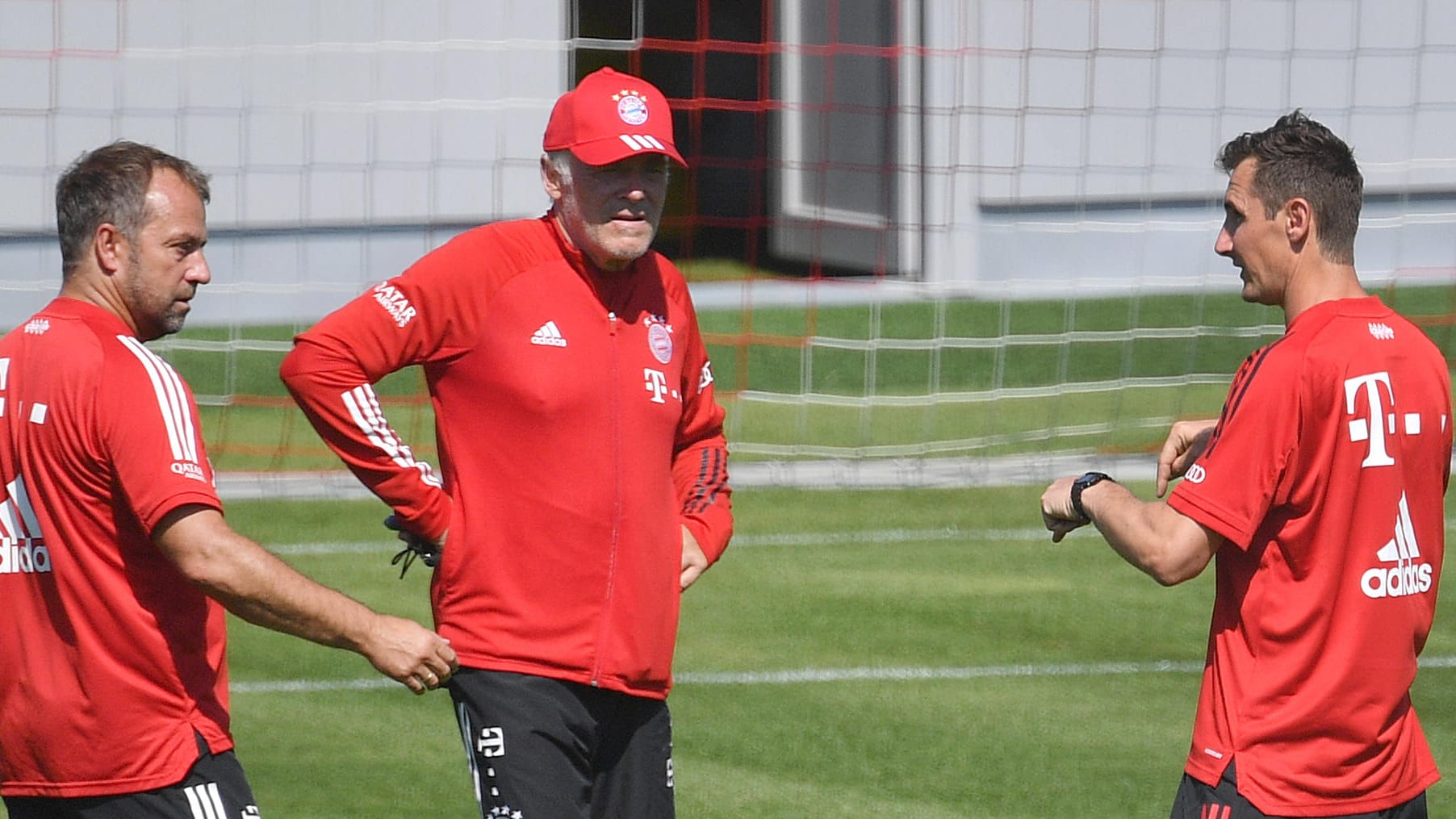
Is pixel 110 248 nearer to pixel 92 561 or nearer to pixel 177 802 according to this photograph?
pixel 92 561

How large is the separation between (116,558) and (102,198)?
2.38 ft

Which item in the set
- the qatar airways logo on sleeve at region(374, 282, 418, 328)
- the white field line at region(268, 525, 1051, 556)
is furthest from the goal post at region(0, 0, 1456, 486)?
the qatar airways logo on sleeve at region(374, 282, 418, 328)

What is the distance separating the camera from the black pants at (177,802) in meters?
3.64

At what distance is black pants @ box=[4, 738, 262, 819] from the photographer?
364 centimetres

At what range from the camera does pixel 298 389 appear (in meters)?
4.21

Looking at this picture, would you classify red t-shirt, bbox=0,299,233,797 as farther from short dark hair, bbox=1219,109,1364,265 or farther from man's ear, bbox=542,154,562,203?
short dark hair, bbox=1219,109,1364,265

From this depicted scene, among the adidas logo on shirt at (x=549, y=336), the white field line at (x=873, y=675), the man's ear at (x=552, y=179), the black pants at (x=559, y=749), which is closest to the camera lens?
the black pants at (x=559, y=749)

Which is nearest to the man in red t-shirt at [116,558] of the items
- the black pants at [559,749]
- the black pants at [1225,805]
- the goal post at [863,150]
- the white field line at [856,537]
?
the black pants at [559,749]

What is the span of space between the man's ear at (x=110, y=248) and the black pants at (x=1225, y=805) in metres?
2.42

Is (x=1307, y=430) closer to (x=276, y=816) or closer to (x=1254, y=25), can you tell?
(x=276, y=816)

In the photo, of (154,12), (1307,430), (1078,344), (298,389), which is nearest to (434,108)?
(154,12)

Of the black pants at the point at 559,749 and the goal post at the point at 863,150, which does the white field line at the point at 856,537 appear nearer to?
the goal post at the point at 863,150

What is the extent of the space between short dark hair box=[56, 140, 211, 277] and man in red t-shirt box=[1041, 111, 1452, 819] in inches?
81.9

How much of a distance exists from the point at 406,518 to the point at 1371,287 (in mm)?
12345
